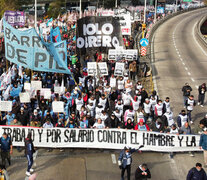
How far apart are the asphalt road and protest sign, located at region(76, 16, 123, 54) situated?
15.2ft

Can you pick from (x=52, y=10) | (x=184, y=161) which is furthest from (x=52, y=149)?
(x=52, y=10)

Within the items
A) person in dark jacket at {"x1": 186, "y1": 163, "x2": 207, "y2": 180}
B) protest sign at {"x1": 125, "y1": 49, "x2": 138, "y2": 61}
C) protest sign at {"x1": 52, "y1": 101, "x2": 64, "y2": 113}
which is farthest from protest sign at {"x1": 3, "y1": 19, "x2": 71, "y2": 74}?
protest sign at {"x1": 125, "y1": 49, "x2": 138, "y2": 61}

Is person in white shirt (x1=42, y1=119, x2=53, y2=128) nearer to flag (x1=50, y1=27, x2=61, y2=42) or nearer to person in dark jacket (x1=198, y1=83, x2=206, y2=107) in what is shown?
person in dark jacket (x1=198, y1=83, x2=206, y2=107)

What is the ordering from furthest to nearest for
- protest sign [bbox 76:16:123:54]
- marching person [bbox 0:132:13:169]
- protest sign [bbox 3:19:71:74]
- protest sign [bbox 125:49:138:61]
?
protest sign [bbox 125:49:138:61] → protest sign [bbox 76:16:123:54] → protest sign [bbox 3:19:71:74] → marching person [bbox 0:132:13:169]

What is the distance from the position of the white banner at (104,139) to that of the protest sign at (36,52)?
2.84 m

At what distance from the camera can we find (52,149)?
13391 millimetres

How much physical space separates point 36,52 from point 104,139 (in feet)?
15.8

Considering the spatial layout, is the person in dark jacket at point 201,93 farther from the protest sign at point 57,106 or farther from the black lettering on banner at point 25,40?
the black lettering on banner at point 25,40

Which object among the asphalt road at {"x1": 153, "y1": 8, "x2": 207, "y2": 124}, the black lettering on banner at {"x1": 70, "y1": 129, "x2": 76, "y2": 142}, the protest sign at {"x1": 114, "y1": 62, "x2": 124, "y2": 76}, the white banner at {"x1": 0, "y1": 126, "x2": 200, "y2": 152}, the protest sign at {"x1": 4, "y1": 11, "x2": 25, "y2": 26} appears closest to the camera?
the white banner at {"x1": 0, "y1": 126, "x2": 200, "y2": 152}

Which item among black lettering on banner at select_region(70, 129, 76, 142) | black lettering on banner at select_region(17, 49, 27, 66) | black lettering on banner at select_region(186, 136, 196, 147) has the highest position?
black lettering on banner at select_region(17, 49, 27, 66)

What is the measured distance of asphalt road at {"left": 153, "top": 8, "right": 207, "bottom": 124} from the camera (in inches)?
795

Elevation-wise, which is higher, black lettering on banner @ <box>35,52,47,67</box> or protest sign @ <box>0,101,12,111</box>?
black lettering on banner @ <box>35,52,47,67</box>

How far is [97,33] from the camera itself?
59.7ft

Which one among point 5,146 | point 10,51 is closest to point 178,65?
point 10,51
